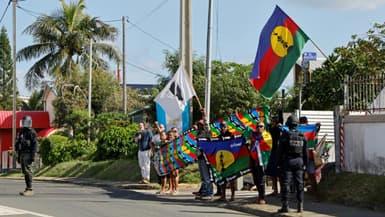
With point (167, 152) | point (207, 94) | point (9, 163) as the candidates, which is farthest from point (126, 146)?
point (9, 163)

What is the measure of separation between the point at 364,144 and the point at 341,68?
16099 millimetres

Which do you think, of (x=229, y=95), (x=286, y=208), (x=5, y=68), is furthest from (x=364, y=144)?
(x=5, y=68)

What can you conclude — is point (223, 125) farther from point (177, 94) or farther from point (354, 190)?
point (177, 94)

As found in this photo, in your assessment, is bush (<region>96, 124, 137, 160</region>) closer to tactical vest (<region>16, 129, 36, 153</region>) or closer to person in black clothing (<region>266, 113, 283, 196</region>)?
tactical vest (<region>16, 129, 36, 153</region>)

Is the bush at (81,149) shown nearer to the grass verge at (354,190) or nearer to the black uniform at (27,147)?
the black uniform at (27,147)

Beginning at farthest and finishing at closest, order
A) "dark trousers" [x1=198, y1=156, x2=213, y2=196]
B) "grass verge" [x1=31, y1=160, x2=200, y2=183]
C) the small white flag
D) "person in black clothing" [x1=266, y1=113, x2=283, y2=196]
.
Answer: "grass verge" [x1=31, y1=160, x2=200, y2=183]
the small white flag
"dark trousers" [x1=198, y1=156, x2=213, y2=196]
"person in black clothing" [x1=266, y1=113, x2=283, y2=196]

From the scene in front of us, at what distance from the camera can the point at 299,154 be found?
43.7 feet

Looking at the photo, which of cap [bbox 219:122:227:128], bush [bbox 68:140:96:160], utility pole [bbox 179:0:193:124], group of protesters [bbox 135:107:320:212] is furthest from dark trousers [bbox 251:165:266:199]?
bush [bbox 68:140:96:160]

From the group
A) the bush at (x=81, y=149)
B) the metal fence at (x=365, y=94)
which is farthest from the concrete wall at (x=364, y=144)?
the bush at (x=81, y=149)

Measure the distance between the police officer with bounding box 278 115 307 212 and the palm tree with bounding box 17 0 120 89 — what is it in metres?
36.4

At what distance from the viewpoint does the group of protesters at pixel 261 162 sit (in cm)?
1332

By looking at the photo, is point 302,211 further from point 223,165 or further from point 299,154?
point 223,165

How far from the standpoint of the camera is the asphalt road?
13.6 m

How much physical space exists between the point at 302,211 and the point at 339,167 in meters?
3.00
